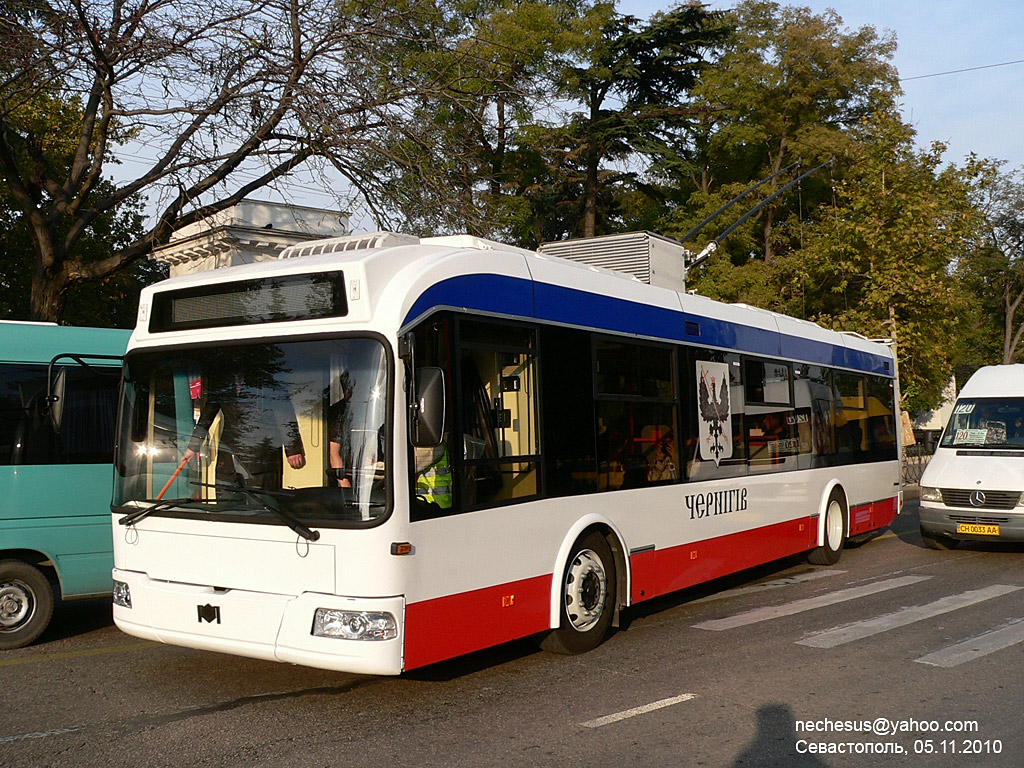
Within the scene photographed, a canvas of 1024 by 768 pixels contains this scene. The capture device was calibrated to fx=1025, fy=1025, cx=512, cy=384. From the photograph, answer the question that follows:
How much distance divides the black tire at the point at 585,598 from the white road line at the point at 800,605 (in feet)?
4.30

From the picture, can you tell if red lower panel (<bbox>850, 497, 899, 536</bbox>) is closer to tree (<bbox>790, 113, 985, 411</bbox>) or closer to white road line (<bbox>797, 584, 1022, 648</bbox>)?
white road line (<bbox>797, 584, 1022, 648</bbox>)

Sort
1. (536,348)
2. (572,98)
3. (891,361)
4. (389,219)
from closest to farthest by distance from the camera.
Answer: (536,348) → (389,219) → (891,361) → (572,98)

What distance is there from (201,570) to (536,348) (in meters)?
2.72

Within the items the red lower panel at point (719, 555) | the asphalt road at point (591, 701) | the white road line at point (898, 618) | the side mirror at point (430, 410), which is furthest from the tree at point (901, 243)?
the side mirror at point (430, 410)

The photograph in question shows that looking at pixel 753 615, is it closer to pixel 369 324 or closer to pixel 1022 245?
pixel 369 324

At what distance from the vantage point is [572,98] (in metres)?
30.4

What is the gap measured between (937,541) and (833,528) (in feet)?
7.50

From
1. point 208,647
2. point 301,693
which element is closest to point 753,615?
point 301,693

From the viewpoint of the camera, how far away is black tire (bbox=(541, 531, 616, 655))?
7484 millimetres

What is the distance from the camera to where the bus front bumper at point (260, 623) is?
5805mm

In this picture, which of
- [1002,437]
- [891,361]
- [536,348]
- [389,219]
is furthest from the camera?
[891,361]

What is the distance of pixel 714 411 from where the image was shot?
32.4 ft

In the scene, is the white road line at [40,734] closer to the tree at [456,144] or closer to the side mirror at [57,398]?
the side mirror at [57,398]

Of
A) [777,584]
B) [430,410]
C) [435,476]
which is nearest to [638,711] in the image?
[435,476]
